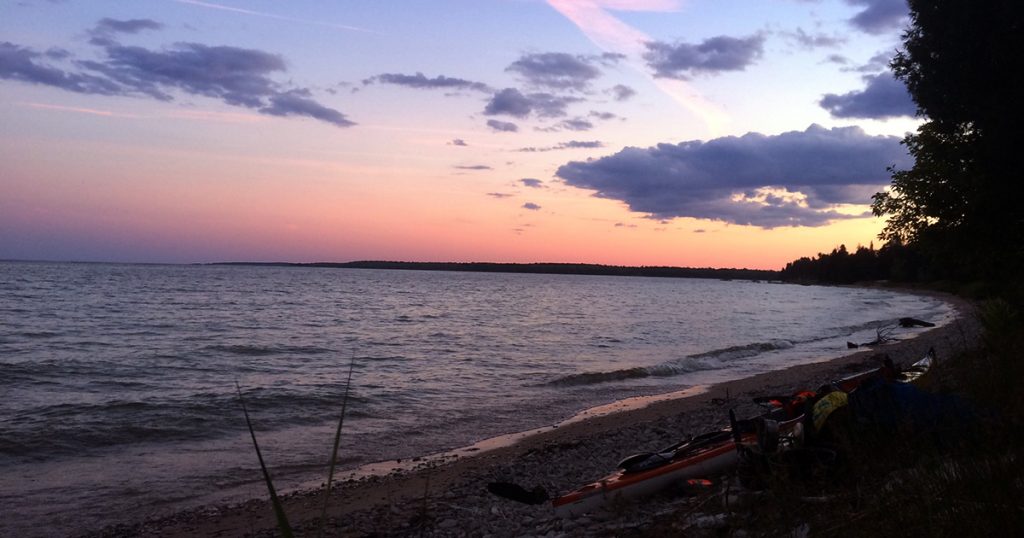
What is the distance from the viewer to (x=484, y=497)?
8805 millimetres

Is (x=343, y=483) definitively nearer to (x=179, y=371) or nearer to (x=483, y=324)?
(x=179, y=371)

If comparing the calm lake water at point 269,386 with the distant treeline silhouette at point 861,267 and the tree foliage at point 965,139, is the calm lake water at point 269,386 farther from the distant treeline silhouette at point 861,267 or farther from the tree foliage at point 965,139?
the distant treeline silhouette at point 861,267

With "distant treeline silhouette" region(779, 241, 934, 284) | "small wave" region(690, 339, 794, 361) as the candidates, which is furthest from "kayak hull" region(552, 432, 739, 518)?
"distant treeline silhouette" region(779, 241, 934, 284)

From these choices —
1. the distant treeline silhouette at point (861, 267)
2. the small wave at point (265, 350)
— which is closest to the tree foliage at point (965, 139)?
the small wave at point (265, 350)

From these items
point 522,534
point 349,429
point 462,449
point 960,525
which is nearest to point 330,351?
point 349,429

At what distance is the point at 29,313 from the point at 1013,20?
42603 millimetres

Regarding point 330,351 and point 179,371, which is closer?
point 179,371

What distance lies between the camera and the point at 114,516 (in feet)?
28.8

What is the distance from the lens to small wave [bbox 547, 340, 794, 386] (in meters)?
20.6

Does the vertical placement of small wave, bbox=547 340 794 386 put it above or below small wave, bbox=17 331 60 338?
below

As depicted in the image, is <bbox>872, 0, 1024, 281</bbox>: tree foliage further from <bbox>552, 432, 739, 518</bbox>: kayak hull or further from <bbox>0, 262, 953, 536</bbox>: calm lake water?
<bbox>552, 432, 739, 518</bbox>: kayak hull

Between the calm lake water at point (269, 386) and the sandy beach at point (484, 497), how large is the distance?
100cm

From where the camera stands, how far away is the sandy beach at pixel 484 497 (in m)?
7.44

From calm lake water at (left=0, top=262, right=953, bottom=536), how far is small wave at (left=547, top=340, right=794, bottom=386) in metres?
0.07
